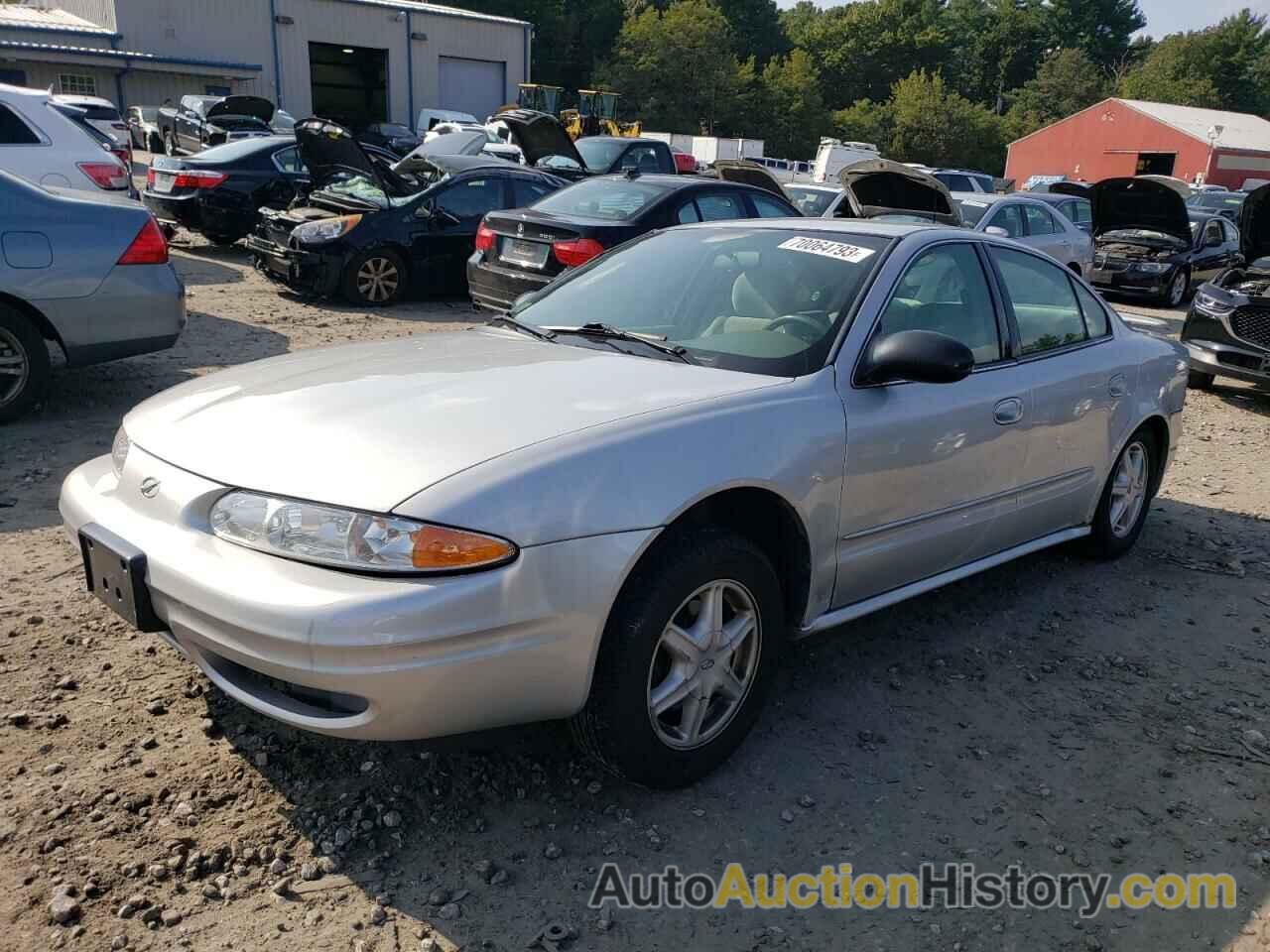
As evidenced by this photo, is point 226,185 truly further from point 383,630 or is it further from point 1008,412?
point 383,630

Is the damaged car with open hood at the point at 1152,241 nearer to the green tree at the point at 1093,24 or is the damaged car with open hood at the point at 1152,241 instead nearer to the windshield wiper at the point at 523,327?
the windshield wiper at the point at 523,327

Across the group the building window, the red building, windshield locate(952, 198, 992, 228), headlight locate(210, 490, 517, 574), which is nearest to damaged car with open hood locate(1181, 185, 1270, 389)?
windshield locate(952, 198, 992, 228)

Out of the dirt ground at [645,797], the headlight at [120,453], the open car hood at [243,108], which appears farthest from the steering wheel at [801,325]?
the open car hood at [243,108]

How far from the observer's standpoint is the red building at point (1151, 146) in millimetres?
49625

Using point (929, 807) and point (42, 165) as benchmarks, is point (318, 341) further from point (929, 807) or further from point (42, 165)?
point (929, 807)

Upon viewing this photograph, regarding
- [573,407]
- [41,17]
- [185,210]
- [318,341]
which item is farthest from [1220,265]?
[41,17]

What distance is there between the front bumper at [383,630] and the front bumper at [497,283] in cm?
595

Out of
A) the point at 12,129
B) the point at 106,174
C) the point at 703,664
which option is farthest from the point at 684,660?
the point at 12,129

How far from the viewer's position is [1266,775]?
3.20 m

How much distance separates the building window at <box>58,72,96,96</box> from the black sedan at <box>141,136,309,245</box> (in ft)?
89.3

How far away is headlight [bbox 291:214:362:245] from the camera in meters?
9.83

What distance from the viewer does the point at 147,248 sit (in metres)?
5.82

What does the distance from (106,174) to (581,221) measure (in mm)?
4482

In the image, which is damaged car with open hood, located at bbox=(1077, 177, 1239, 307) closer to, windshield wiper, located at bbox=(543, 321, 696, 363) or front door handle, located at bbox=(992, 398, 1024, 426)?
front door handle, located at bbox=(992, 398, 1024, 426)
